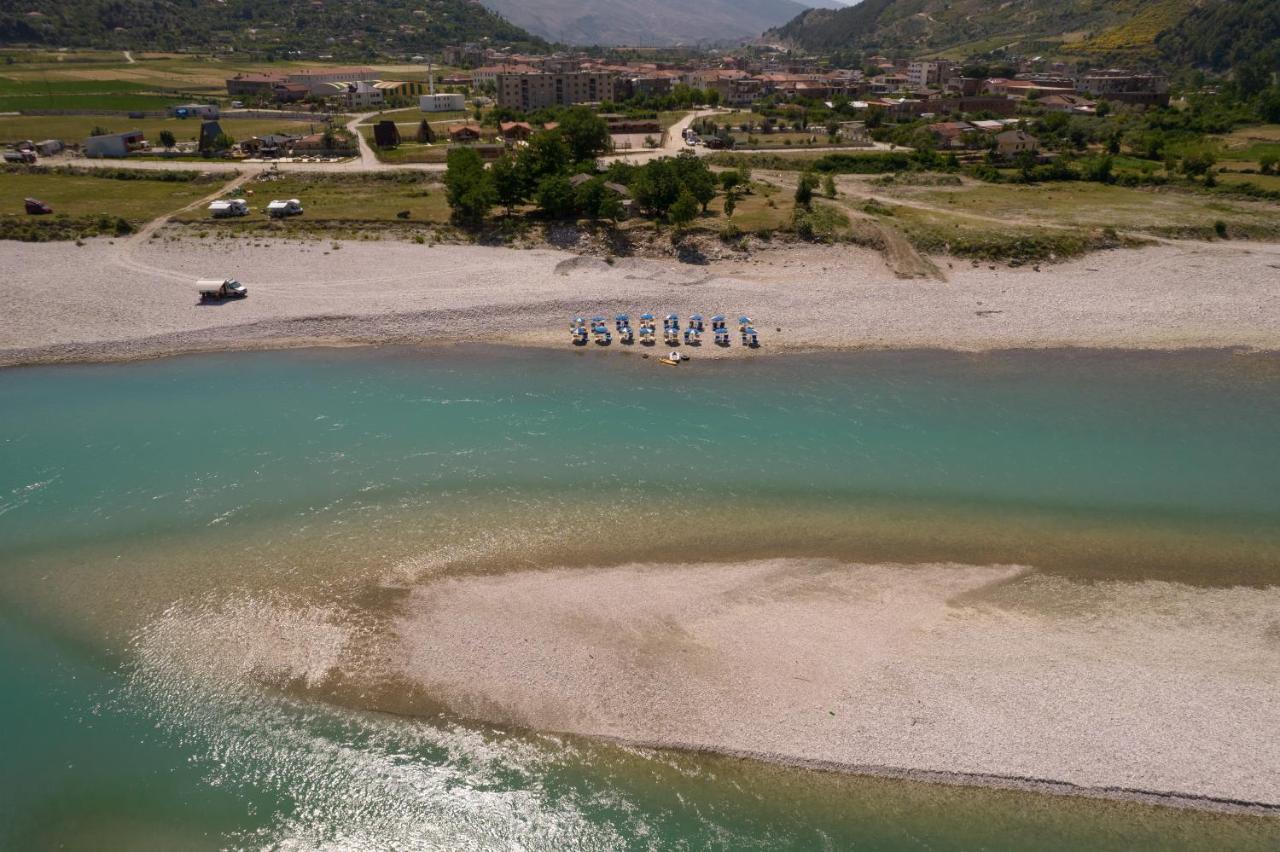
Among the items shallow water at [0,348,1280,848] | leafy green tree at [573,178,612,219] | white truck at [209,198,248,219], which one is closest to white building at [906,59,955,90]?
leafy green tree at [573,178,612,219]

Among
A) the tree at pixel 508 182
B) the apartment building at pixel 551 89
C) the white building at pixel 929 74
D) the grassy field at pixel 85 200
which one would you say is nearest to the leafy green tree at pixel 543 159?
the tree at pixel 508 182

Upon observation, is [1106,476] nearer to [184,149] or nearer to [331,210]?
[331,210]

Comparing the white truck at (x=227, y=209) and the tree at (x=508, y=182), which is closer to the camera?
the tree at (x=508, y=182)

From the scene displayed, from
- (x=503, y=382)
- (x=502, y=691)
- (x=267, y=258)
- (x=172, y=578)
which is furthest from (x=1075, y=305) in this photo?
(x=267, y=258)

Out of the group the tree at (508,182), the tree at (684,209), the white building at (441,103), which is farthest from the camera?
the white building at (441,103)

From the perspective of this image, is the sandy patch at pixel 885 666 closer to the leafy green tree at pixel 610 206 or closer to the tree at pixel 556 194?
the leafy green tree at pixel 610 206
